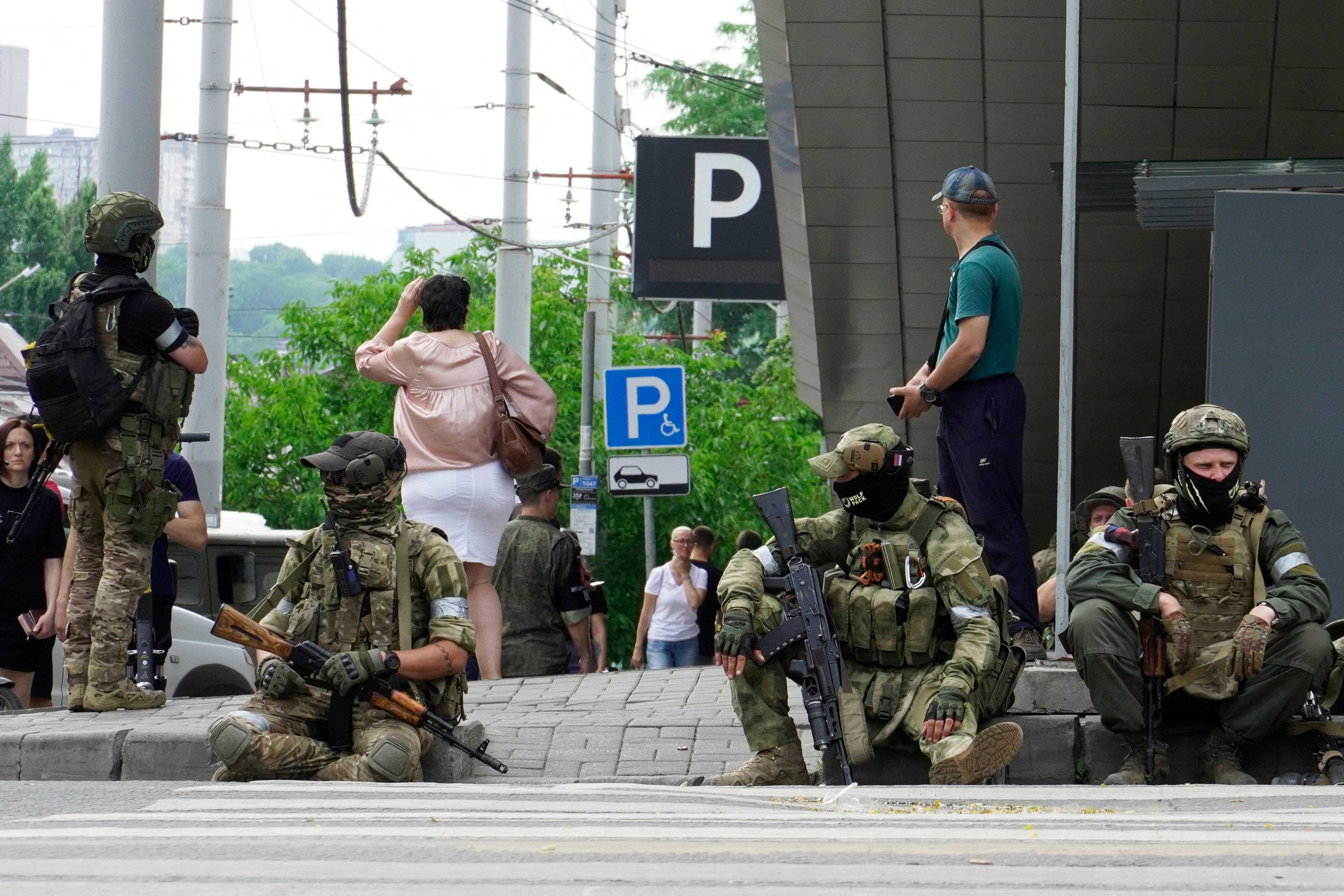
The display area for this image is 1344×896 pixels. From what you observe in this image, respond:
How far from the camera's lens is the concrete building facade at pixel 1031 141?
1084 cm

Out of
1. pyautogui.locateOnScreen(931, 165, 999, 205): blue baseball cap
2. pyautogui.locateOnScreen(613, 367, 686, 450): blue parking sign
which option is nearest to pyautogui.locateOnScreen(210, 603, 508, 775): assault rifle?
pyautogui.locateOnScreen(931, 165, 999, 205): blue baseball cap

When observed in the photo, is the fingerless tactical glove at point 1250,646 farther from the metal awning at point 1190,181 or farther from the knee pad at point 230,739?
the knee pad at point 230,739

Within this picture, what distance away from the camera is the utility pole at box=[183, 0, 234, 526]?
14.1 metres

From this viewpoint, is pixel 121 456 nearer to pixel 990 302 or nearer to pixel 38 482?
pixel 38 482

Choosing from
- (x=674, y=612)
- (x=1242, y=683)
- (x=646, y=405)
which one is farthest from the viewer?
(x=646, y=405)

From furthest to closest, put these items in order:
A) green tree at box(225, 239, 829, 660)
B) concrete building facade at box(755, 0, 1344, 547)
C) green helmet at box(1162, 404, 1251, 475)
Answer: green tree at box(225, 239, 829, 660)
concrete building facade at box(755, 0, 1344, 547)
green helmet at box(1162, 404, 1251, 475)

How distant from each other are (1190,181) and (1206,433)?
2.18m

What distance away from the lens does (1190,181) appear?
7.68 m

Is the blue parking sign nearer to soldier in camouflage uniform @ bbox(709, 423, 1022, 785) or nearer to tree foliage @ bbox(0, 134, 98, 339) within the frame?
soldier in camouflage uniform @ bbox(709, 423, 1022, 785)

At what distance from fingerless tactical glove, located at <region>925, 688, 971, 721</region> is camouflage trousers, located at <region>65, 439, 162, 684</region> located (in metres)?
3.10

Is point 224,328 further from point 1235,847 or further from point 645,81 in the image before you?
point 645,81

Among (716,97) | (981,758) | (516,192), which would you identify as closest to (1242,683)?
(981,758)

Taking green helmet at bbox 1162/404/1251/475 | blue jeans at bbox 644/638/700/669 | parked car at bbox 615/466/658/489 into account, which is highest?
green helmet at bbox 1162/404/1251/475

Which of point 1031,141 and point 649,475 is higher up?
point 1031,141
